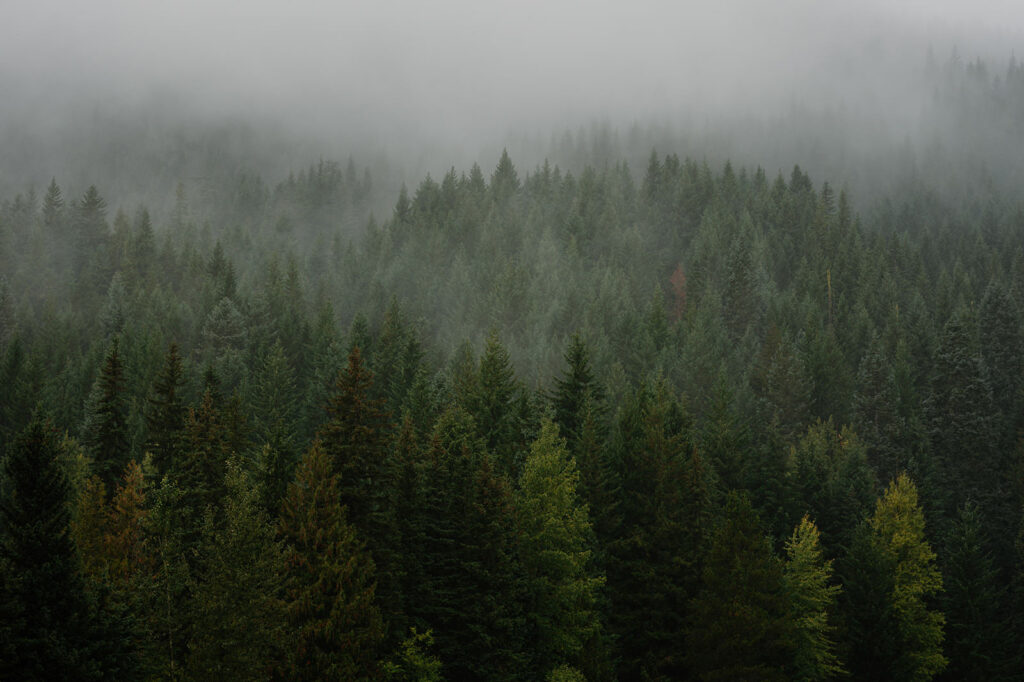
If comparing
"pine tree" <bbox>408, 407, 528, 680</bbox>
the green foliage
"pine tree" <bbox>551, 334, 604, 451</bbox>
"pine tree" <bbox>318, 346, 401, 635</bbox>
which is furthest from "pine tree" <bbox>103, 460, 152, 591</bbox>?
"pine tree" <bbox>551, 334, 604, 451</bbox>

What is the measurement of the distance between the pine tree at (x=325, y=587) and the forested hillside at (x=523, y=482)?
155 millimetres

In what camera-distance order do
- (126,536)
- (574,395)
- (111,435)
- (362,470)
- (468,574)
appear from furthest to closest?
(574,395) → (111,435) → (126,536) → (468,574) → (362,470)

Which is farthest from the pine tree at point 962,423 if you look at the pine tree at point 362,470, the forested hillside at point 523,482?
the pine tree at point 362,470

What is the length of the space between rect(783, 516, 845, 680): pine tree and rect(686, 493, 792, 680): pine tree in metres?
2.50

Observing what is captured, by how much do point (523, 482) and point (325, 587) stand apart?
12.2m

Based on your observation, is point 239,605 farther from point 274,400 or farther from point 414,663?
point 274,400

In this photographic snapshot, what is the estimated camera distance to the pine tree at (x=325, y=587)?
98.6 feet

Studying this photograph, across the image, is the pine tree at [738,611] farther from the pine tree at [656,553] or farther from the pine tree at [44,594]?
the pine tree at [44,594]

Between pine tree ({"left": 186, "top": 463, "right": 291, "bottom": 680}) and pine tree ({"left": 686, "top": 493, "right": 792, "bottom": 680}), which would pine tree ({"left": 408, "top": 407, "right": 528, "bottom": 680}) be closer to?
pine tree ({"left": 186, "top": 463, "right": 291, "bottom": 680})

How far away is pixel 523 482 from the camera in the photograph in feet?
131

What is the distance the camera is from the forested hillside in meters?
30.0

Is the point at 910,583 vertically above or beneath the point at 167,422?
beneath

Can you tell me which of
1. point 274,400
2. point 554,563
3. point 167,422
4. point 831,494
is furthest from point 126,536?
point 831,494

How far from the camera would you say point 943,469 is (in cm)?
6825
